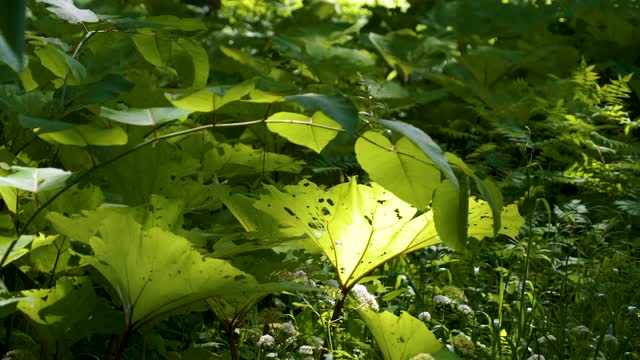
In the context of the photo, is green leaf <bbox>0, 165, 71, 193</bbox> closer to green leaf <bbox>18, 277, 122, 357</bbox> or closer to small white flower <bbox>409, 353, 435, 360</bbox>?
green leaf <bbox>18, 277, 122, 357</bbox>

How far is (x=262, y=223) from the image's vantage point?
1886mm

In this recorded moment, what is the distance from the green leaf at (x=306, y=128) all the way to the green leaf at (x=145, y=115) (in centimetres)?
20

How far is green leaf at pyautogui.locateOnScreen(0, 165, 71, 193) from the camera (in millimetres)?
1421

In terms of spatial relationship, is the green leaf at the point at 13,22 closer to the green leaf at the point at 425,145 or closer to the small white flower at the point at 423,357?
the green leaf at the point at 425,145

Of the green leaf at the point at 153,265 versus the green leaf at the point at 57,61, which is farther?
the green leaf at the point at 57,61

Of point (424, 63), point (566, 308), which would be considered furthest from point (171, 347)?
point (424, 63)

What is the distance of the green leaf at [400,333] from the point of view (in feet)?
5.83

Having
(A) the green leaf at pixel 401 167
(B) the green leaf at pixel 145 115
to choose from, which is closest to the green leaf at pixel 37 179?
(B) the green leaf at pixel 145 115

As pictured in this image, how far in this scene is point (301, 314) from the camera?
2.22 meters

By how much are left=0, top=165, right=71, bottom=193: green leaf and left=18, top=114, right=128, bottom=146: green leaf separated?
0.23 feet

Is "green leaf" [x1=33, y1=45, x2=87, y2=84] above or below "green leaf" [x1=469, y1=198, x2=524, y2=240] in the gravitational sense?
above

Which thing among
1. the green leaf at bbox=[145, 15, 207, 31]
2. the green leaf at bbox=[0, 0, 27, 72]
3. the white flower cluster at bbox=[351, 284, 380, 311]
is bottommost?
the white flower cluster at bbox=[351, 284, 380, 311]

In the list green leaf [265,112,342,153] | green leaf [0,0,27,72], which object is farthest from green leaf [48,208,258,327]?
green leaf [0,0,27,72]

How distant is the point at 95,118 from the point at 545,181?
1707 mm
